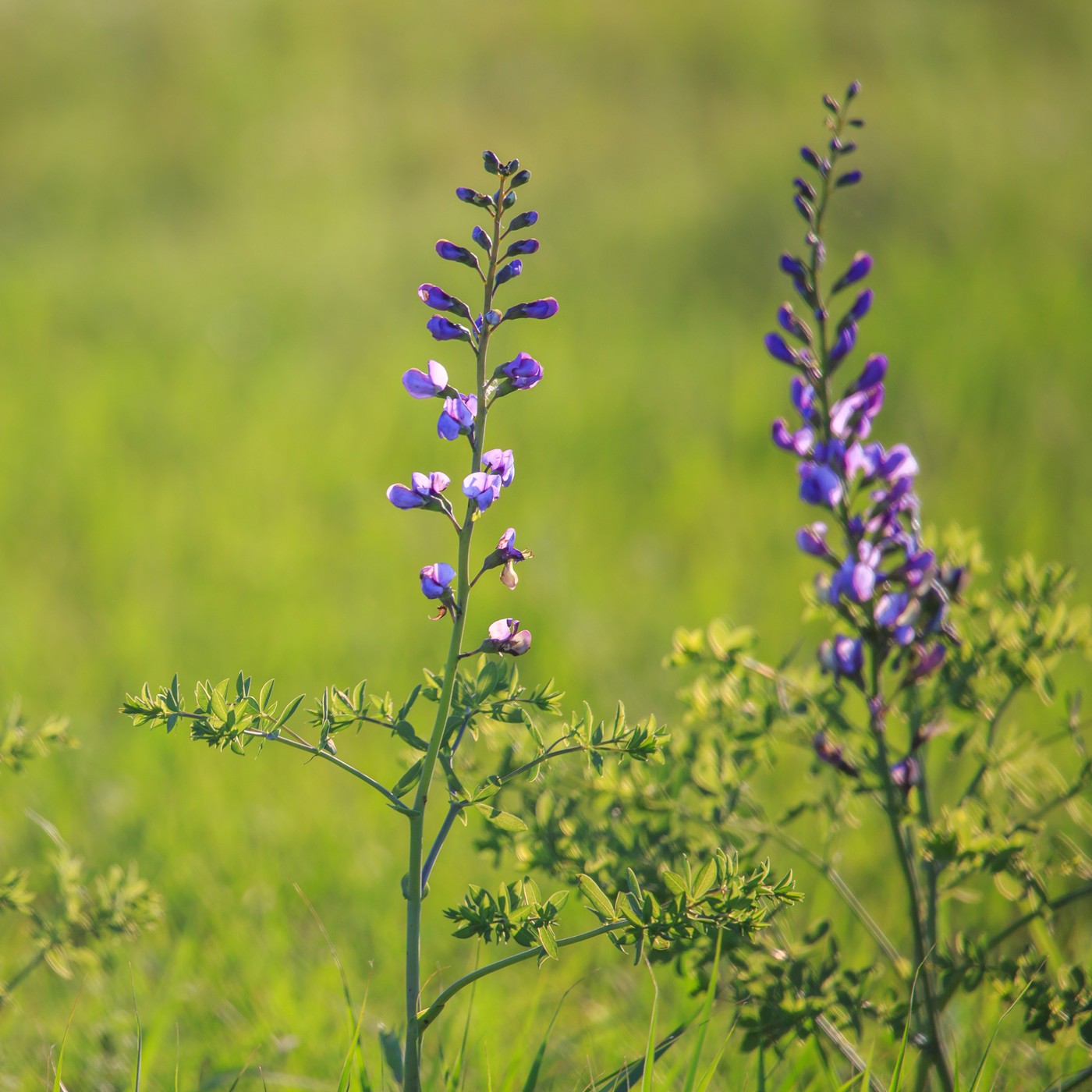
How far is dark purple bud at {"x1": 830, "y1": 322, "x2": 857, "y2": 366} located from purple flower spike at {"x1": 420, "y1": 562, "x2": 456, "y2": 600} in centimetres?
74

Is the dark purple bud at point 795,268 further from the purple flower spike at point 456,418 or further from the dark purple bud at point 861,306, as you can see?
the purple flower spike at point 456,418

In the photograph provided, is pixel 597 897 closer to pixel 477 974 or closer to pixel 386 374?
pixel 477 974

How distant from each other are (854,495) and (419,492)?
73cm

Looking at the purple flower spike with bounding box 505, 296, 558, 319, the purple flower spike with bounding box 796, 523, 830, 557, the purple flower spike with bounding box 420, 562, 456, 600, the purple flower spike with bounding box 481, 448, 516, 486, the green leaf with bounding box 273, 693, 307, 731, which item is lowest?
the green leaf with bounding box 273, 693, 307, 731

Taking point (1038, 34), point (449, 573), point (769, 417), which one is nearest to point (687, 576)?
point (769, 417)

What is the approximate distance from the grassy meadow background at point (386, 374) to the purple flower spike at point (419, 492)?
95 cm

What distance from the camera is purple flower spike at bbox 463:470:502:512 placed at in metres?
1.23

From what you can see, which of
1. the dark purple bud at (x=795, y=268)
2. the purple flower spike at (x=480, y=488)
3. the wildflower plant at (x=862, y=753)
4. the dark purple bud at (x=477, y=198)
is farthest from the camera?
the dark purple bud at (x=795, y=268)

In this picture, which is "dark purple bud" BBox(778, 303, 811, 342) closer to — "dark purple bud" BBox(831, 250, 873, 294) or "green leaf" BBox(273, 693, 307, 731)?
"dark purple bud" BBox(831, 250, 873, 294)

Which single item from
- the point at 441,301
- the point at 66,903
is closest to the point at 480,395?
the point at 441,301

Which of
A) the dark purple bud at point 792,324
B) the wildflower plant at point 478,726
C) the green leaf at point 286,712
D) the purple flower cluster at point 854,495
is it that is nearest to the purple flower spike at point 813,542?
the purple flower cluster at point 854,495

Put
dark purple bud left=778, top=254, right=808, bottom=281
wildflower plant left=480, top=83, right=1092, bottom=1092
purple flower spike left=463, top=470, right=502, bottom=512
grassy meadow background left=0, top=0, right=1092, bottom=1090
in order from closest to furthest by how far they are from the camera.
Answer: purple flower spike left=463, top=470, right=502, bottom=512, wildflower plant left=480, top=83, right=1092, bottom=1092, dark purple bud left=778, top=254, right=808, bottom=281, grassy meadow background left=0, top=0, right=1092, bottom=1090

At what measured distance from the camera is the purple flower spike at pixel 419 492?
4.29ft

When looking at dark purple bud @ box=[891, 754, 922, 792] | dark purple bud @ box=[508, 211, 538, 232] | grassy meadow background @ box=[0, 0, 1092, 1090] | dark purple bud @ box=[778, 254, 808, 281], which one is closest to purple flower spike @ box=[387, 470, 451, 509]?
A: dark purple bud @ box=[508, 211, 538, 232]
